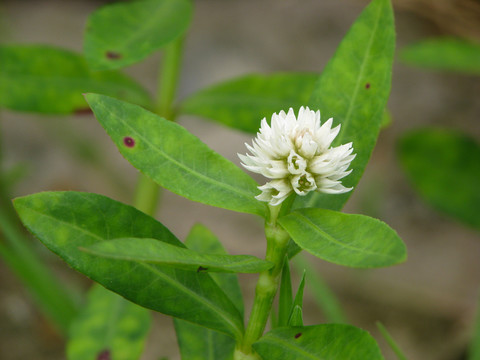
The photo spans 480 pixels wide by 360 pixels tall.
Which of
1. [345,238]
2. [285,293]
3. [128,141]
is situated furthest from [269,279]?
[128,141]

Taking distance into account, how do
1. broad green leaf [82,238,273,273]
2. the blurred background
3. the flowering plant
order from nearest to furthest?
broad green leaf [82,238,273,273] < the flowering plant < the blurred background

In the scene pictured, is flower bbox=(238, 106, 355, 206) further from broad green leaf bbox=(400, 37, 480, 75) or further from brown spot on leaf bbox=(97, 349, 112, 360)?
broad green leaf bbox=(400, 37, 480, 75)

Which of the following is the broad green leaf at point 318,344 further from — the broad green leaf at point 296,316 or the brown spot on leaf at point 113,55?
the brown spot on leaf at point 113,55

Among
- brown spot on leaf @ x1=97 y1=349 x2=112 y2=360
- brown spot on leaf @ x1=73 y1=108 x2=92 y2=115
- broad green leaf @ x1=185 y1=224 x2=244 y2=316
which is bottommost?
brown spot on leaf @ x1=97 y1=349 x2=112 y2=360

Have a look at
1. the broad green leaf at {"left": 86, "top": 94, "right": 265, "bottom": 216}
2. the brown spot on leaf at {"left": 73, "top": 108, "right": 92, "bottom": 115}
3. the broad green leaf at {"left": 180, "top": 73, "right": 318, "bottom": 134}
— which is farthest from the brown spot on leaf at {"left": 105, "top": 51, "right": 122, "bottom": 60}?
the broad green leaf at {"left": 86, "top": 94, "right": 265, "bottom": 216}

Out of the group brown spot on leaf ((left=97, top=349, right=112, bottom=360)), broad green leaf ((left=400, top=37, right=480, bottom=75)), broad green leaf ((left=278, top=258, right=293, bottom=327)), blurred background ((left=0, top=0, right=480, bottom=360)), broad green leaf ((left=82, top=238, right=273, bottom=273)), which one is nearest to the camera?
broad green leaf ((left=82, top=238, right=273, bottom=273))

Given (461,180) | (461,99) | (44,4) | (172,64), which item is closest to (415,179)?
(461,180)

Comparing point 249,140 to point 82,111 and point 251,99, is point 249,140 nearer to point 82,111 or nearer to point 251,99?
point 251,99

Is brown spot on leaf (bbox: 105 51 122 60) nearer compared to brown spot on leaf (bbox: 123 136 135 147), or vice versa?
brown spot on leaf (bbox: 123 136 135 147)
